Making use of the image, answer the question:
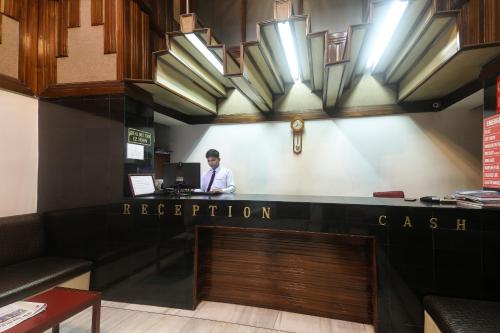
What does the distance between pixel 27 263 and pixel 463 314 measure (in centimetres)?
393

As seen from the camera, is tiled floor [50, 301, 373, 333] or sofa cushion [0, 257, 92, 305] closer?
sofa cushion [0, 257, 92, 305]

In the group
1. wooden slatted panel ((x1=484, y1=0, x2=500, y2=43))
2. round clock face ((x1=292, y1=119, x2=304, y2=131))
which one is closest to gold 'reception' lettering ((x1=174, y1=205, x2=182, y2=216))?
round clock face ((x1=292, y1=119, x2=304, y2=131))

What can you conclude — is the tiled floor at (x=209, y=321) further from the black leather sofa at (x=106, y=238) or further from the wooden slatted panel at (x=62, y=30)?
the wooden slatted panel at (x=62, y=30)

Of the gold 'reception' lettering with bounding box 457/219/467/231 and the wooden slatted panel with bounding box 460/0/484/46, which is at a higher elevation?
the wooden slatted panel with bounding box 460/0/484/46

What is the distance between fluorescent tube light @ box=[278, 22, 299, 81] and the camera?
2.29 meters

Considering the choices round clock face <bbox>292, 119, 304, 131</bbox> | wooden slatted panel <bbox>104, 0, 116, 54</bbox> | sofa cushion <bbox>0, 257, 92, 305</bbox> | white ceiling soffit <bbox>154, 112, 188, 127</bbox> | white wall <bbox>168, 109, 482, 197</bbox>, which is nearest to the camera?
sofa cushion <bbox>0, 257, 92, 305</bbox>

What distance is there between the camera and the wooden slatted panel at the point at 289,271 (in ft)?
7.27

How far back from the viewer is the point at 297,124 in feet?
14.0

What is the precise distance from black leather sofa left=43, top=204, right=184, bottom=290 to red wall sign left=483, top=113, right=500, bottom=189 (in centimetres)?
312

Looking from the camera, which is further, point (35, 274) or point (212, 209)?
point (212, 209)

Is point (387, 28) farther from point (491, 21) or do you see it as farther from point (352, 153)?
point (352, 153)

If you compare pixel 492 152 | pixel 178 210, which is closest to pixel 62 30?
pixel 178 210

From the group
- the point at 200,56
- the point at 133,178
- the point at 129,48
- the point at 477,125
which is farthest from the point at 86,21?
the point at 477,125

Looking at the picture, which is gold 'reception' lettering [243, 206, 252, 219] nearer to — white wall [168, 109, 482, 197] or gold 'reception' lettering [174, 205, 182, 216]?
gold 'reception' lettering [174, 205, 182, 216]
